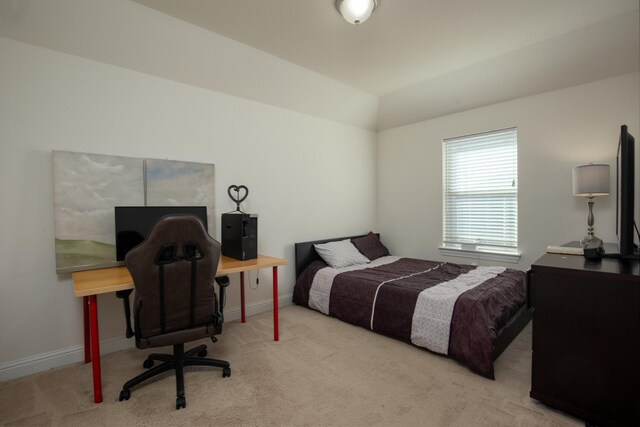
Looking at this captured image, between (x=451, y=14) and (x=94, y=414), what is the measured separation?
3.74 metres

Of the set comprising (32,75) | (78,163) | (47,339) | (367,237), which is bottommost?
(47,339)

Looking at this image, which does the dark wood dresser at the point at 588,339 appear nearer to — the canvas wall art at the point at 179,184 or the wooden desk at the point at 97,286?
the wooden desk at the point at 97,286

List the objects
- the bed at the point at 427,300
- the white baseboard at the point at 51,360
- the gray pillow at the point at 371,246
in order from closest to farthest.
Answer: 1. the white baseboard at the point at 51,360
2. the bed at the point at 427,300
3. the gray pillow at the point at 371,246

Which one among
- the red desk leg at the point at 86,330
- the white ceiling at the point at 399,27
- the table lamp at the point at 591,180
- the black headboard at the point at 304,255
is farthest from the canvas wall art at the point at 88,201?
the table lamp at the point at 591,180

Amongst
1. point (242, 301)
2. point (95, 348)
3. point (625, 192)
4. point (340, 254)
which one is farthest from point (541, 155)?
point (95, 348)

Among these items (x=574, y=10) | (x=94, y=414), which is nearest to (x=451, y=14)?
(x=574, y=10)

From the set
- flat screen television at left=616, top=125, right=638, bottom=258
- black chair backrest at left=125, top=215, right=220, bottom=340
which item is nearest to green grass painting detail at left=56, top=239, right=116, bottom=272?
black chair backrest at left=125, top=215, right=220, bottom=340

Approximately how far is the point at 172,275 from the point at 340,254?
7.47ft

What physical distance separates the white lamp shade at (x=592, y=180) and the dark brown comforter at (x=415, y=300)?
0.99m

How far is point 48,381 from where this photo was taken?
213 cm

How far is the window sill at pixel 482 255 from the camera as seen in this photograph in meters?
3.55

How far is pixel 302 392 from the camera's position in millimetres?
2002

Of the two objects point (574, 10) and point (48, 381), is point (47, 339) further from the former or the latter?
point (574, 10)

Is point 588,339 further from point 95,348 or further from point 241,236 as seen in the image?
point 95,348
